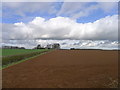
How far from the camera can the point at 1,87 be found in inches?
402

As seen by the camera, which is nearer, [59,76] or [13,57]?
[59,76]

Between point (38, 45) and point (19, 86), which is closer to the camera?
point (19, 86)

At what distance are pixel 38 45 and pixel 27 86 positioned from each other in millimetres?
181679

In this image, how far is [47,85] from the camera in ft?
34.3

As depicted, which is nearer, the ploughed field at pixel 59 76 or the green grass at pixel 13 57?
the ploughed field at pixel 59 76

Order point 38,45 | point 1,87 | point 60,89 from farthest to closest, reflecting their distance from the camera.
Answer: point 38,45, point 1,87, point 60,89

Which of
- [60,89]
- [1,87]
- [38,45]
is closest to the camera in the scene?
[60,89]

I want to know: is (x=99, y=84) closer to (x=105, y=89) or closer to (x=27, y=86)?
(x=105, y=89)

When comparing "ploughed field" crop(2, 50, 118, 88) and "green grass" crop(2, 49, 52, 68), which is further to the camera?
"green grass" crop(2, 49, 52, 68)

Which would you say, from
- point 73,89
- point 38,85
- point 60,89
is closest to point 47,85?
point 38,85

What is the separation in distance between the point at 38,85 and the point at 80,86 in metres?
2.90

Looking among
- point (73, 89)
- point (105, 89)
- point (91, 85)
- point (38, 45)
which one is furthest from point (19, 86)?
point (38, 45)

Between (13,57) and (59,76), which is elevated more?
(13,57)

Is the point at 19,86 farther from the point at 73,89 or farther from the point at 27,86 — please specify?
the point at 73,89
